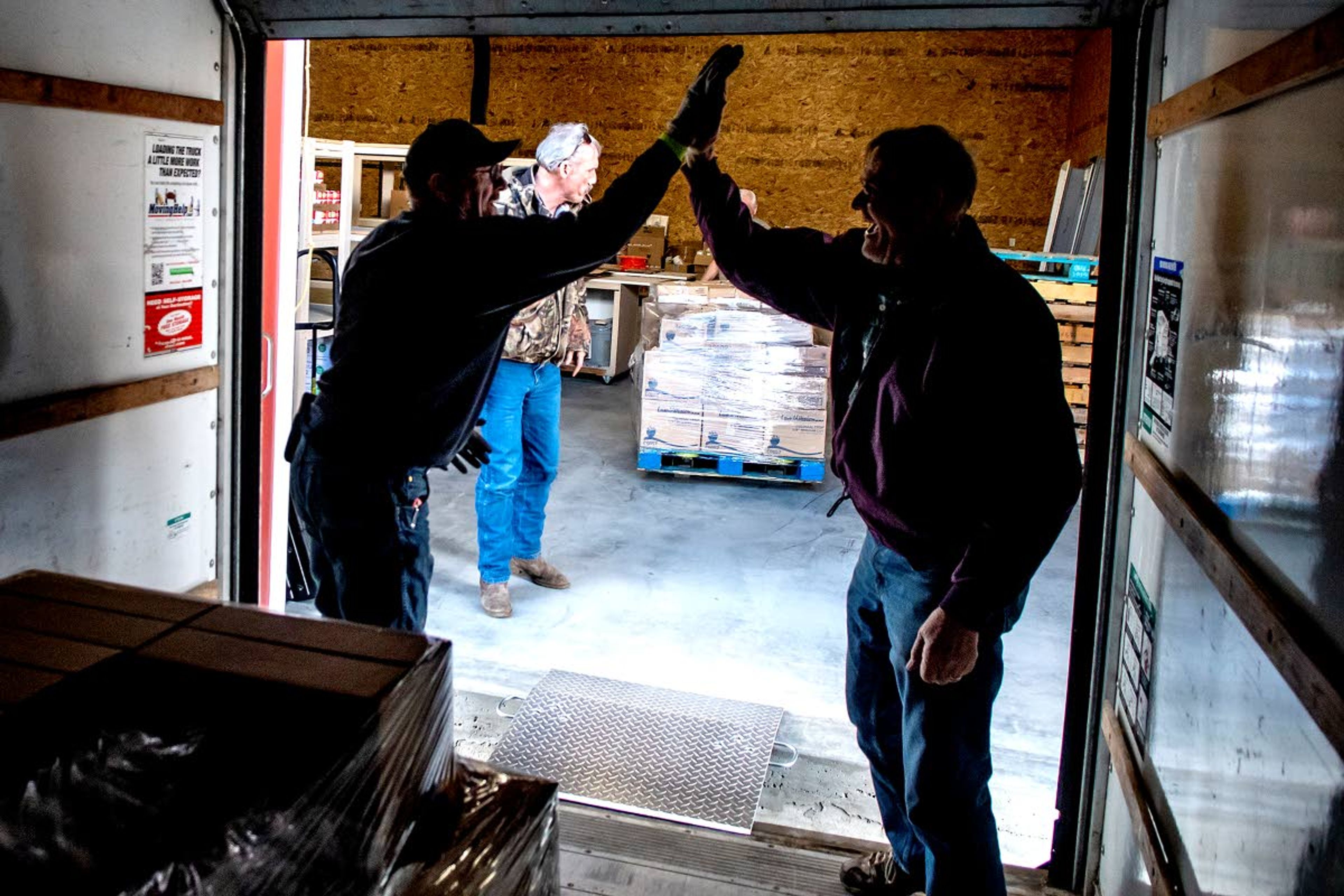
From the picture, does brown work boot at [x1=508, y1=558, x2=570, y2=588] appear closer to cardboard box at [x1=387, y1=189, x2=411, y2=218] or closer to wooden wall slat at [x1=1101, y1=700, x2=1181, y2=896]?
wooden wall slat at [x1=1101, y1=700, x2=1181, y2=896]

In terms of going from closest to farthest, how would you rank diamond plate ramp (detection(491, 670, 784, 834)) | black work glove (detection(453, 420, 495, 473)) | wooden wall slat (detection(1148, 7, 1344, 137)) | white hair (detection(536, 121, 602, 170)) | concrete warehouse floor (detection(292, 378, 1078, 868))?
wooden wall slat (detection(1148, 7, 1344, 137)) < black work glove (detection(453, 420, 495, 473)) < diamond plate ramp (detection(491, 670, 784, 834)) < concrete warehouse floor (detection(292, 378, 1078, 868)) < white hair (detection(536, 121, 602, 170))

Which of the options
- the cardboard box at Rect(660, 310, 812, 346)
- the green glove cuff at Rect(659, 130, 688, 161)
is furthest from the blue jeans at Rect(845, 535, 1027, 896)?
the cardboard box at Rect(660, 310, 812, 346)

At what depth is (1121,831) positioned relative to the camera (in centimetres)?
280

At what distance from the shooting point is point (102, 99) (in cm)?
294

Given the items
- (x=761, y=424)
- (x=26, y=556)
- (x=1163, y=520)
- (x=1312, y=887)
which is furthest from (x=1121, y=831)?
(x=761, y=424)

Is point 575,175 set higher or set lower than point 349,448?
higher

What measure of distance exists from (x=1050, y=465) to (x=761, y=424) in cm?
535

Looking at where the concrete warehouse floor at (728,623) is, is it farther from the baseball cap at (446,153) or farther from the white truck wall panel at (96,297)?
the baseball cap at (446,153)

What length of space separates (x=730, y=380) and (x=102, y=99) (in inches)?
204

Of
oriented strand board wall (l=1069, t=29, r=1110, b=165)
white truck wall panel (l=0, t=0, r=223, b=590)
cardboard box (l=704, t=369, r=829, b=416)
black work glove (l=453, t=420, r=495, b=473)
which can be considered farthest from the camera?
oriented strand board wall (l=1069, t=29, r=1110, b=165)

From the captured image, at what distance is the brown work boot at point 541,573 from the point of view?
5789 mm

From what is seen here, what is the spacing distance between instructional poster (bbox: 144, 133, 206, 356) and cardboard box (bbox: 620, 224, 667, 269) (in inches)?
350

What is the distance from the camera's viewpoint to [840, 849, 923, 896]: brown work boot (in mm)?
3051

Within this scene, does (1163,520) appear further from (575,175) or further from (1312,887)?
(575,175)
